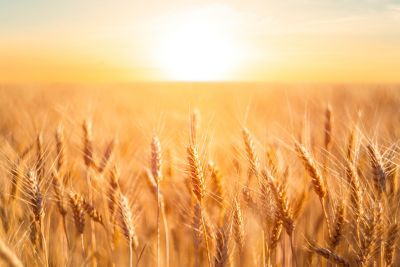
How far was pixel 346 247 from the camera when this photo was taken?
180 cm

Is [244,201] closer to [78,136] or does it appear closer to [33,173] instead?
[33,173]

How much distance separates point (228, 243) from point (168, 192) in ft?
3.34

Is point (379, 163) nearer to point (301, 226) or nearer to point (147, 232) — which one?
point (301, 226)

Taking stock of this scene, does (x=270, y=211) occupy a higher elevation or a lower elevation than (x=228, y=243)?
higher

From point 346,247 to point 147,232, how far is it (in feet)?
3.94

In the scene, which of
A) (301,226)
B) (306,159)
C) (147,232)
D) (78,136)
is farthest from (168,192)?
(306,159)

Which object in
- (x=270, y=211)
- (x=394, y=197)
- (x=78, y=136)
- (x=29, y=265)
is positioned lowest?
(x=29, y=265)

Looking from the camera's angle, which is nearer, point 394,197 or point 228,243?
point 228,243

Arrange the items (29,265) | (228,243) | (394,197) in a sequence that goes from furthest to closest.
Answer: (29,265) → (394,197) → (228,243)

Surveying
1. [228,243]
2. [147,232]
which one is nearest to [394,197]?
[228,243]

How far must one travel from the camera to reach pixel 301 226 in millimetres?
A: 2080

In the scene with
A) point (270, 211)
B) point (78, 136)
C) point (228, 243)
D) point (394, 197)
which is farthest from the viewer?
point (78, 136)

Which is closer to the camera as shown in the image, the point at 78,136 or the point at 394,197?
the point at 394,197

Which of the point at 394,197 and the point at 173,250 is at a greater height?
the point at 394,197
